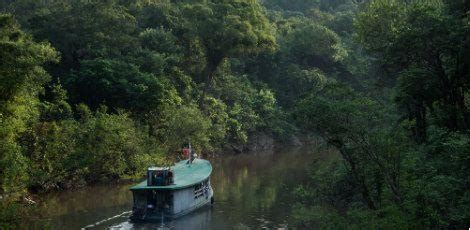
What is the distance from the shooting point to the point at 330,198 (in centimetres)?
1842

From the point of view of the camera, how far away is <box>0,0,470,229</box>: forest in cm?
1553

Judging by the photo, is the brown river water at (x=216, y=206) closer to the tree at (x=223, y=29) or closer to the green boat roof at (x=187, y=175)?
the green boat roof at (x=187, y=175)

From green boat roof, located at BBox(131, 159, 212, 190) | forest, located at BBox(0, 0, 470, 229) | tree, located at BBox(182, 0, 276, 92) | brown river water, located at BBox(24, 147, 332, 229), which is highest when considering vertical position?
tree, located at BBox(182, 0, 276, 92)

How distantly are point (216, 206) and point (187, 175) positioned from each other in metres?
2.23

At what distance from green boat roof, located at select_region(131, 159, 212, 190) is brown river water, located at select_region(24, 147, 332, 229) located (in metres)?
1.55

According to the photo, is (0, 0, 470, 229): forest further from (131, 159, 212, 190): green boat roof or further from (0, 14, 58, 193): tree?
(131, 159, 212, 190): green boat roof

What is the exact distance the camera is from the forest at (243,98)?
15531 millimetres

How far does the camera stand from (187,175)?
26703 mm

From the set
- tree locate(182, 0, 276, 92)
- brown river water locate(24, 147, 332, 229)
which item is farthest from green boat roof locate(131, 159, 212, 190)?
tree locate(182, 0, 276, 92)

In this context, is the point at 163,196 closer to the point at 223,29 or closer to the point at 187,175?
the point at 187,175

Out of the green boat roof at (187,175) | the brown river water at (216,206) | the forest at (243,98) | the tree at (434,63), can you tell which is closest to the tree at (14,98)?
the forest at (243,98)

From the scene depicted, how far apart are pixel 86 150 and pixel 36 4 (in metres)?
22.3

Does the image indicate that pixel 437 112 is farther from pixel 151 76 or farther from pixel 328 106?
pixel 151 76

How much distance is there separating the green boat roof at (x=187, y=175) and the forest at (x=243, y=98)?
4983mm
